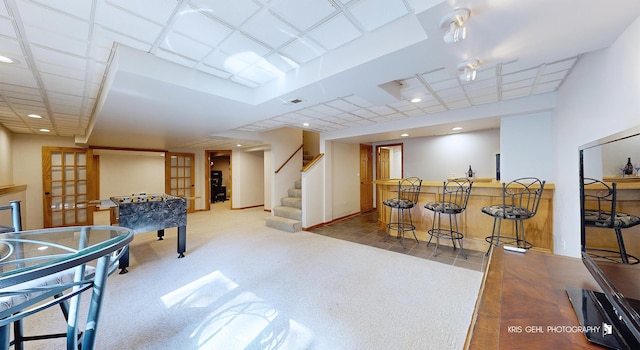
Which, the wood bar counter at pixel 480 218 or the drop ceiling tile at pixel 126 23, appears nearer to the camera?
the drop ceiling tile at pixel 126 23

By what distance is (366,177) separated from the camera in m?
6.63

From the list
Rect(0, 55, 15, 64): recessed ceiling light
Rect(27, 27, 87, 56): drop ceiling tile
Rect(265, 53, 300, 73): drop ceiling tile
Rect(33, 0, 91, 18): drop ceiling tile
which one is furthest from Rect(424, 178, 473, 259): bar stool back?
Rect(0, 55, 15, 64): recessed ceiling light

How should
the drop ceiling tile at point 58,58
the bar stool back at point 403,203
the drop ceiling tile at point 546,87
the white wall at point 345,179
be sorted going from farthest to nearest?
the white wall at point 345,179
the bar stool back at point 403,203
the drop ceiling tile at point 546,87
the drop ceiling tile at point 58,58

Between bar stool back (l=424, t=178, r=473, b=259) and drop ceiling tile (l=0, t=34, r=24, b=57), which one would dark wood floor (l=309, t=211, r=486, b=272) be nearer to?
bar stool back (l=424, t=178, r=473, b=259)

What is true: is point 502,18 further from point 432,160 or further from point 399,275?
point 432,160

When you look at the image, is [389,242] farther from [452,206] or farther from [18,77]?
[18,77]

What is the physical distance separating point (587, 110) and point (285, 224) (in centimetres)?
434

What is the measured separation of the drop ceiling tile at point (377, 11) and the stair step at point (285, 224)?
379 cm

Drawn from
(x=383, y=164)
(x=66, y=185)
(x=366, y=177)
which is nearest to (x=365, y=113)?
(x=366, y=177)

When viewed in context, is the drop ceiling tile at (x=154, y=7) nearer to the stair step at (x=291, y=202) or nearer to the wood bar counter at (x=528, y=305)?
the wood bar counter at (x=528, y=305)

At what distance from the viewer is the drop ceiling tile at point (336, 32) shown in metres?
1.51

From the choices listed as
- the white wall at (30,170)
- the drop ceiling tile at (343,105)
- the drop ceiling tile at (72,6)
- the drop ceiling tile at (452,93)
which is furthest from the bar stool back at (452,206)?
the white wall at (30,170)

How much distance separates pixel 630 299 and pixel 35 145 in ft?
28.5

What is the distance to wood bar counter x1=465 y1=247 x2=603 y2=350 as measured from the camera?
27.7 inches
